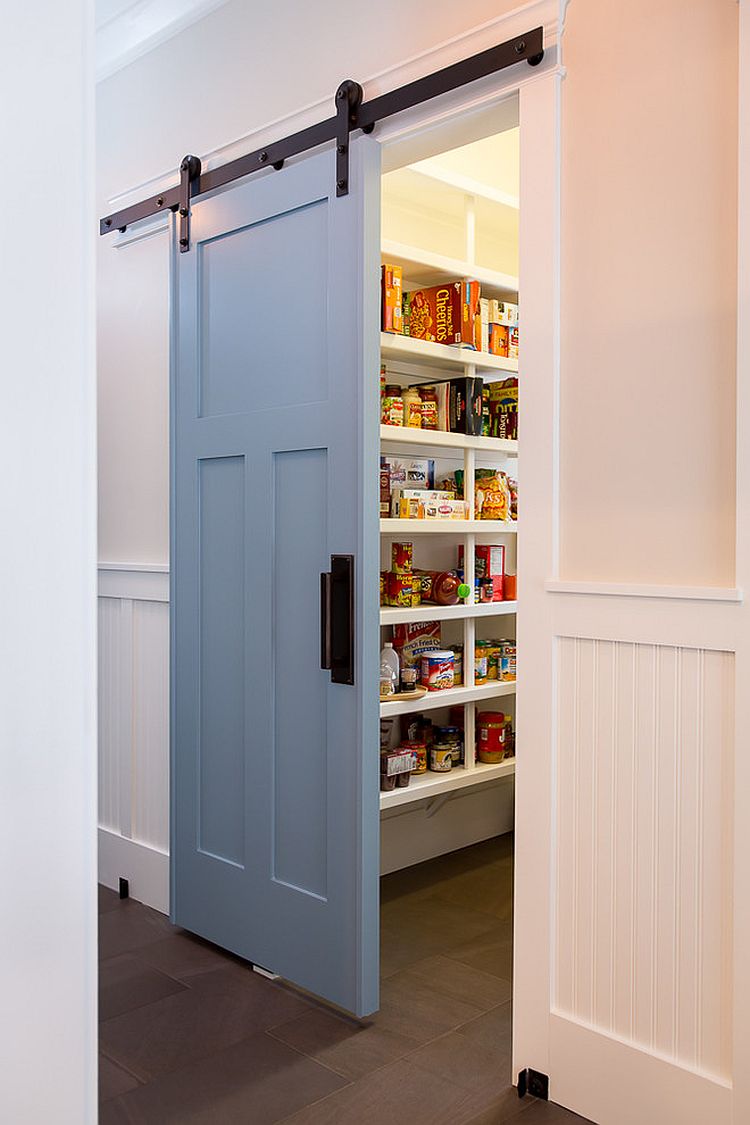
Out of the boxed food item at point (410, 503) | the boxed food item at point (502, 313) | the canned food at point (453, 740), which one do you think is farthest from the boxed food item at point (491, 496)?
the canned food at point (453, 740)

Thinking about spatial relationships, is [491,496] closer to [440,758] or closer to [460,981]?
[440,758]

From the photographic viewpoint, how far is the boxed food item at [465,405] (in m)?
3.34

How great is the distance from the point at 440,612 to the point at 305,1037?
140 cm

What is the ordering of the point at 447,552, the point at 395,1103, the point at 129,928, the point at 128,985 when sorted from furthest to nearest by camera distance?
1. the point at 447,552
2. the point at 129,928
3. the point at 128,985
4. the point at 395,1103

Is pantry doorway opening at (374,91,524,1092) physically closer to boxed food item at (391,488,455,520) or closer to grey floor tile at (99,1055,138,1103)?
boxed food item at (391,488,455,520)

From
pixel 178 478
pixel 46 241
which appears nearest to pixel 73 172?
pixel 46 241

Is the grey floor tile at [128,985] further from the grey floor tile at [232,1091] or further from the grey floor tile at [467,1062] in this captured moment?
the grey floor tile at [467,1062]

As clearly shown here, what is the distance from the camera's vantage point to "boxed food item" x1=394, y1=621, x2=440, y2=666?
10.8ft

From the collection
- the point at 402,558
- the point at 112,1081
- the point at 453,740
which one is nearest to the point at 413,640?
the point at 402,558

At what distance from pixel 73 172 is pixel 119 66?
2.81 m

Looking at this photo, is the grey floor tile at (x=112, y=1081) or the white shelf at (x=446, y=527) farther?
the white shelf at (x=446, y=527)

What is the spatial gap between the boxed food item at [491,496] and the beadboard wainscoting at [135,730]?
1195 mm

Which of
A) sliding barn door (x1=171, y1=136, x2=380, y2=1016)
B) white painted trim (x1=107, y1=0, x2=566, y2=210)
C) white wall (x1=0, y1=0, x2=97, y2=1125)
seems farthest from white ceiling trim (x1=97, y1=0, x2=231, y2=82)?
white wall (x1=0, y1=0, x2=97, y2=1125)

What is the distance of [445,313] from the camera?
132 inches
